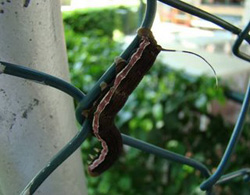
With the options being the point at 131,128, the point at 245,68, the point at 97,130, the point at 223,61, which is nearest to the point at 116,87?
the point at 97,130

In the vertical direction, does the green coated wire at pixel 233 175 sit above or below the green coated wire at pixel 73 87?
below

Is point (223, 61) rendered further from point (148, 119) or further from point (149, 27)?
point (149, 27)

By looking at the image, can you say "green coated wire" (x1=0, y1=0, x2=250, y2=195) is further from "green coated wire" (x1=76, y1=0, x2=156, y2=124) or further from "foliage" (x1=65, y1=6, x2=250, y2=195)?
"foliage" (x1=65, y1=6, x2=250, y2=195)

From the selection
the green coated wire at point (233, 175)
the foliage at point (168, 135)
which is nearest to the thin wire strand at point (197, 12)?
the green coated wire at point (233, 175)

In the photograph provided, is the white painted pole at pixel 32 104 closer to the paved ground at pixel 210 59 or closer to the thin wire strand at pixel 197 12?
the thin wire strand at pixel 197 12

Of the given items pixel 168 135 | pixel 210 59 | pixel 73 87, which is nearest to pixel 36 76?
pixel 73 87
